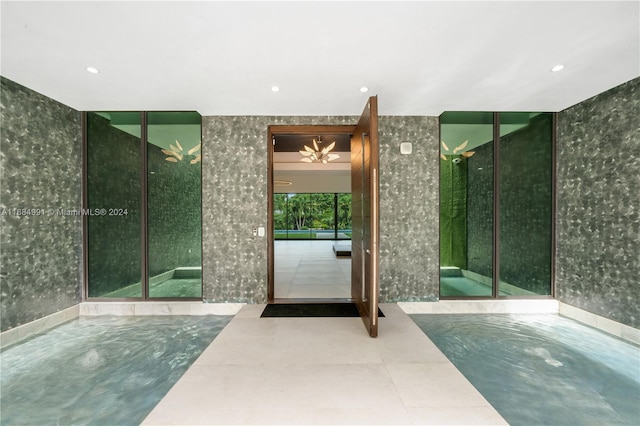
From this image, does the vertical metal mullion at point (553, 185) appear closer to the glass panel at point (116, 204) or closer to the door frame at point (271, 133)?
the door frame at point (271, 133)

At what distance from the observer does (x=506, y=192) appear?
375 cm

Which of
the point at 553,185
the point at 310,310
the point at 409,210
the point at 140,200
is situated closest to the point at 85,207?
the point at 140,200

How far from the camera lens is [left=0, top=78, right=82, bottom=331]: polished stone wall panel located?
9.06ft

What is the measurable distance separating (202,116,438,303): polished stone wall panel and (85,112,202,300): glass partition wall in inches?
11.9

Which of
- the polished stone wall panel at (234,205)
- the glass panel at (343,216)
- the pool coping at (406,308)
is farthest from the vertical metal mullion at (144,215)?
the glass panel at (343,216)

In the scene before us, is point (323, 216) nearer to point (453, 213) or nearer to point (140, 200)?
point (453, 213)

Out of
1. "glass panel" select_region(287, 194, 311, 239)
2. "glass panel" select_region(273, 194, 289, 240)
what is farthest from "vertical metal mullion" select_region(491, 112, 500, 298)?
"glass panel" select_region(273, 194, 289, 240)

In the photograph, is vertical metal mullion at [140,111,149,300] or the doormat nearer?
the doormat

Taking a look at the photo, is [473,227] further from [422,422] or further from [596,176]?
[422,422]

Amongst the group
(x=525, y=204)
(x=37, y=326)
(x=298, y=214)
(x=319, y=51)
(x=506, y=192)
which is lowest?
(x=37, y=326)

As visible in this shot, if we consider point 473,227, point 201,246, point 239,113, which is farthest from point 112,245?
point 473,227

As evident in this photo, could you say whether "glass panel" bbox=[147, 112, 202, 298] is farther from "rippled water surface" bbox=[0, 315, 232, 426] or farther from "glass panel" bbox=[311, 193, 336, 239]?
"glass panel" bbox=[311, 193, 336, 239]

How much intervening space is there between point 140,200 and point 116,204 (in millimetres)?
345

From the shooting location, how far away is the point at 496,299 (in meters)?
3.69
